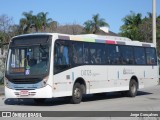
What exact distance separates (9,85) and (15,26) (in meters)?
29.1

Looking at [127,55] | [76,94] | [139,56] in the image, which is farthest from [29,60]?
[139,56]

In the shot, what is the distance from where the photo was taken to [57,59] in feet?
59.9

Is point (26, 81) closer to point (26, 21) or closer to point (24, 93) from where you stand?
point (24, 93)

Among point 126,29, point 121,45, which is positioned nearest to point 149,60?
point 121,45

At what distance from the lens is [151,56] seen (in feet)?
84.9

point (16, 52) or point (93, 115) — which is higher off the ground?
point (16, 52)

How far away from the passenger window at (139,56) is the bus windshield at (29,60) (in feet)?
24.8

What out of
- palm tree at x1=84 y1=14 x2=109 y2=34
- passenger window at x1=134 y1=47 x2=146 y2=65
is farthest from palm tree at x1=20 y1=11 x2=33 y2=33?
passenger window at x1=134 y1=47 x2=146 y2=65

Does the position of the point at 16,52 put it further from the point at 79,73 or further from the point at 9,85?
the point at 79,73

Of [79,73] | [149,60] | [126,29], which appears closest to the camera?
[79,73]

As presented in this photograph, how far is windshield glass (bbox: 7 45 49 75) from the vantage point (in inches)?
707

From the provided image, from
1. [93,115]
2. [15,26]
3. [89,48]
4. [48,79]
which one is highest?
[15,26]

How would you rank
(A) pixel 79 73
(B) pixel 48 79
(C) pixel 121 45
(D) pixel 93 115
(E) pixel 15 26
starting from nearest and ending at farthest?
(D) pixel 93 115 → (B) pixel 48 79 → (A) pixel 79 73 → (C) pixel 121 45 → (E) pixel 15 26

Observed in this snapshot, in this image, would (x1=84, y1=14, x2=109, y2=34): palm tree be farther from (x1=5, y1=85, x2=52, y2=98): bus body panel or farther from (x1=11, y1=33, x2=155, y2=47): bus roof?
(x1=5, y1=85, x2=52, y2=98): bus body panel
